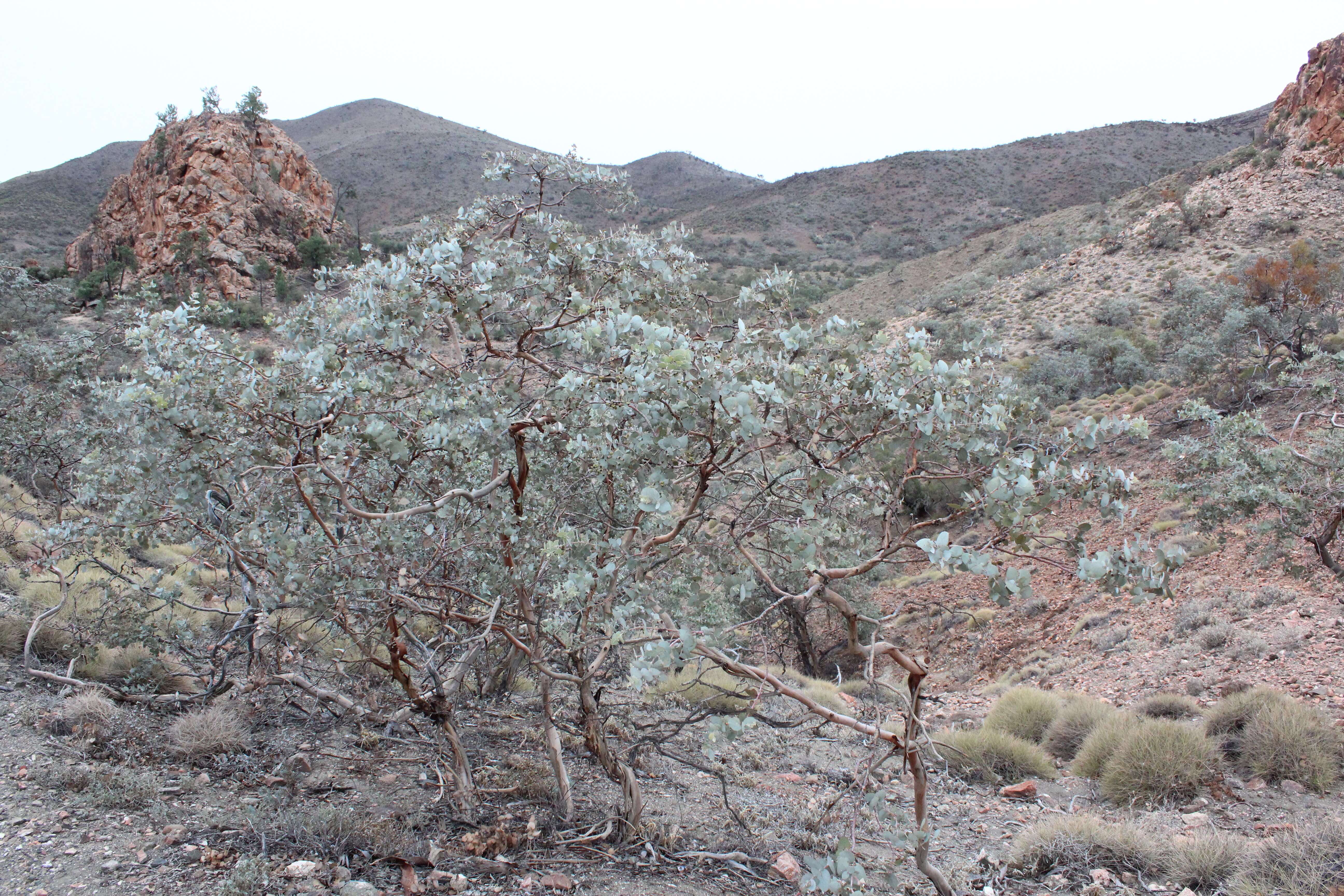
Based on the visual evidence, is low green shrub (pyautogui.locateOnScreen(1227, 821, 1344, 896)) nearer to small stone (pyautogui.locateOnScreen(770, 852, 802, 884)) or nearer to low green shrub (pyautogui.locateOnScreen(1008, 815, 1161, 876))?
low green shrub (pyautogui.locateOnScreen(1008, 815, 1161, 876))

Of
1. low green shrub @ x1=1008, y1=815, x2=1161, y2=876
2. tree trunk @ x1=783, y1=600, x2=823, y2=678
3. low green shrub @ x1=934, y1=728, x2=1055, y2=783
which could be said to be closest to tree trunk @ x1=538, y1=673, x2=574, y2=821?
low green shrub @ x1=1008, y1=815, x2=1161, y2=876

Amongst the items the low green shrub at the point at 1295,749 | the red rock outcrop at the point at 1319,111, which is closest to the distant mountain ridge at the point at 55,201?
the low green shrub at the point at 1295,749

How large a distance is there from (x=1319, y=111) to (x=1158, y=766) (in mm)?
32832

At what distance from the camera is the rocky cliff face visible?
29578 mm

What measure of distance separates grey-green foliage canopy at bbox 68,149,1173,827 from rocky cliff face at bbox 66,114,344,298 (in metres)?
28.8

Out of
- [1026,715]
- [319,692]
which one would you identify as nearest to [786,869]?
[319,692]

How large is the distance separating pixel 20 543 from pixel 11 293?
15.3 metres

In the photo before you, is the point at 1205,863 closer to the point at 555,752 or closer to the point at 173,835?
the point at 555,752

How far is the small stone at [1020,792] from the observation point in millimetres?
5477

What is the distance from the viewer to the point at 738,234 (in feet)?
163

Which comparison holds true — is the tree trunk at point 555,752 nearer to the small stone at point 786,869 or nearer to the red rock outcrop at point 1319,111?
the small stone at point 786,869

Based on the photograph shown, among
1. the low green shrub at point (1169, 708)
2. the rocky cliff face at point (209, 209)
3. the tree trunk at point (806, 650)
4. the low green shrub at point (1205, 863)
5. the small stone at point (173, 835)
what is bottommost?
the tree trunk at point (806, 650)

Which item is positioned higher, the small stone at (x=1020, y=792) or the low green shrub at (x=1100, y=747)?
the low green shrub at (x=1100, y=747)

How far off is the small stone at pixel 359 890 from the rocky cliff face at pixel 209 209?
97.7 feet
